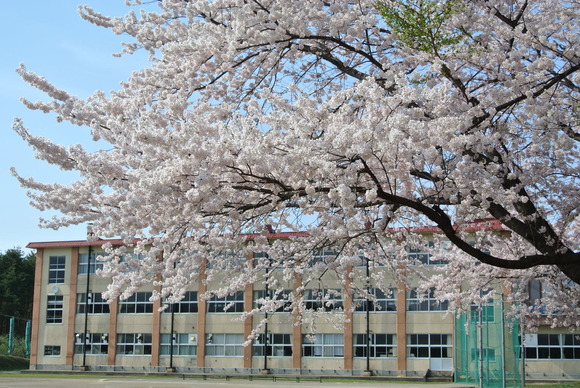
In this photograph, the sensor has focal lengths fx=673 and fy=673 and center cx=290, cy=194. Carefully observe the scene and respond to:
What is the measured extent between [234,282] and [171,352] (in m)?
34.8

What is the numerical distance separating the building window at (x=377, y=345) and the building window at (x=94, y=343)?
17542mm

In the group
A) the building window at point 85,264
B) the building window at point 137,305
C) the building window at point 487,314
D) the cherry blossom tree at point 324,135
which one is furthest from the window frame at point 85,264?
the cherry blossom tree at point 324,135

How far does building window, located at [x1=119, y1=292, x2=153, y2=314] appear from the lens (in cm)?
4589

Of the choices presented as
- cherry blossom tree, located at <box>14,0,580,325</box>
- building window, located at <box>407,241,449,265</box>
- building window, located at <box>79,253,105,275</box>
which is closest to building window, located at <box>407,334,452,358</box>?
building window, located at <box>407,241,449,265</box>

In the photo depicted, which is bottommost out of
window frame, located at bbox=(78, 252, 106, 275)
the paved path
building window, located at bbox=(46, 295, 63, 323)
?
the paved path

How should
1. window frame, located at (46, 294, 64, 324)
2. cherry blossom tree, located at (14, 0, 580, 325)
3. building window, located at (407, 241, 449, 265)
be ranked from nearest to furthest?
cherry blossom tree, located at (14, 0, 580, 325) < building window, located at (407, 241, 449, 265) < window frame, located at (46, 294, 64, 324)

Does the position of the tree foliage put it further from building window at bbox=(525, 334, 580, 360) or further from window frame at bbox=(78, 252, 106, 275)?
building window at bbox=(525, 334, 580, 360)

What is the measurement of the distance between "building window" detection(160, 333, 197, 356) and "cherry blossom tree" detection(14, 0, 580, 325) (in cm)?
3427

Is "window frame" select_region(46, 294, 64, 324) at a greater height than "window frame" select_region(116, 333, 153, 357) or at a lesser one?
greater

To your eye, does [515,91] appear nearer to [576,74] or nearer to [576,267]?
[576,74]

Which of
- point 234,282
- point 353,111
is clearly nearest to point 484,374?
point 234,282

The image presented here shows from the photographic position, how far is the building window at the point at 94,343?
46562 millimetres

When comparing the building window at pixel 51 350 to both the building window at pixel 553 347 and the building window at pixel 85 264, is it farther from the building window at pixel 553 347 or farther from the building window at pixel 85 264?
the building window at pixel 553 347

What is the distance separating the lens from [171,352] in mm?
44719
